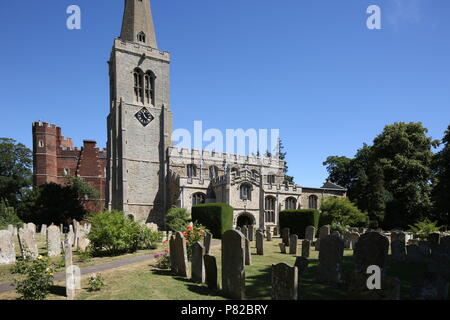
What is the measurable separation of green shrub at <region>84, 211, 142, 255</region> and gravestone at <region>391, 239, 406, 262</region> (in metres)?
11.2

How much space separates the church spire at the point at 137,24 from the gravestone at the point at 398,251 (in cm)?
3169

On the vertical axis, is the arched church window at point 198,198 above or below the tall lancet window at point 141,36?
below

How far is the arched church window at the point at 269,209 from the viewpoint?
29.3m

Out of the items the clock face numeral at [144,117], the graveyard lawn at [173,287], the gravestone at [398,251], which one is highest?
the clock face numeral at [144,117]

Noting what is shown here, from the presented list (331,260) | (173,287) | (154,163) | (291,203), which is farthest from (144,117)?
(331,260)

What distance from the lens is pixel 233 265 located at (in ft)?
22.8

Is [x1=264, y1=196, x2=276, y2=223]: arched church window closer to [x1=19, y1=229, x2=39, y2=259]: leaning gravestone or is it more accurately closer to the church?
the church

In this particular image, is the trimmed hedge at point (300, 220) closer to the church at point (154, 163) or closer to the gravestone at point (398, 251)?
the church at point (154, 163)

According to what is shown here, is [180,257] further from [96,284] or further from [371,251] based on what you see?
[371,251]

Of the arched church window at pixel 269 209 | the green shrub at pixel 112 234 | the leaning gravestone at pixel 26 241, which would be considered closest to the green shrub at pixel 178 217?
the arched church window at pixel 269 209

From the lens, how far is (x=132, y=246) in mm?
13922

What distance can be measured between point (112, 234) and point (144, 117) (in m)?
20.9

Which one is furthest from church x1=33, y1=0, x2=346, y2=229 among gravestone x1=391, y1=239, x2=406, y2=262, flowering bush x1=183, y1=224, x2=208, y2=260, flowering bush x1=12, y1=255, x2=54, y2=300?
flowering bush x1=12, y1=255, x2=54, y2=300
